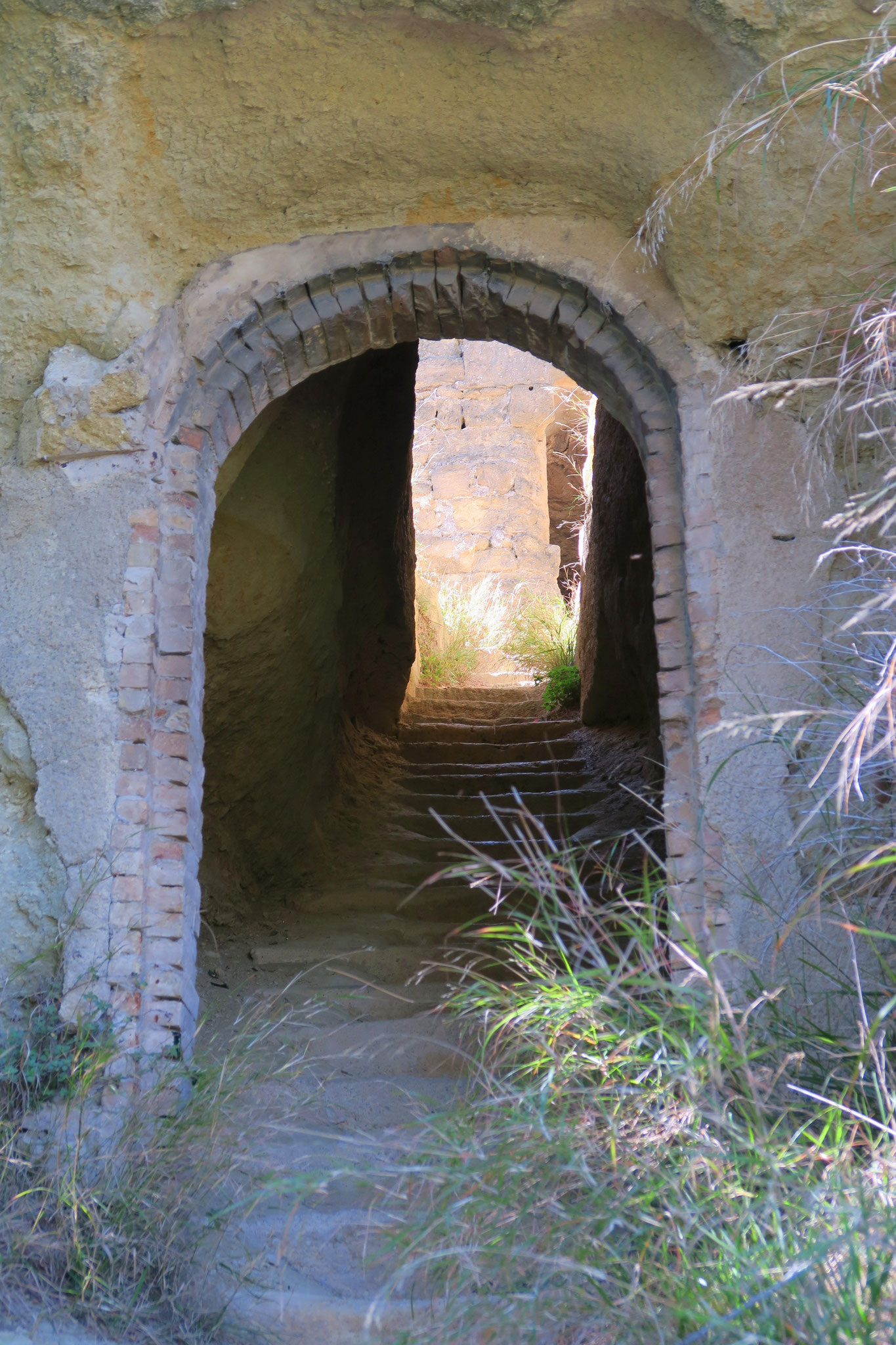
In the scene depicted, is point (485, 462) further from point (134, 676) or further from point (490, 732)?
point (134, 676)

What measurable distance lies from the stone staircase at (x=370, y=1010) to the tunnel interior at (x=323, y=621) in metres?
0.30

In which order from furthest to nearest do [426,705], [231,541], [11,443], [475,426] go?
[475,426], [426,705], [231,541], [11,443]

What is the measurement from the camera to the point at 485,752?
6.93m

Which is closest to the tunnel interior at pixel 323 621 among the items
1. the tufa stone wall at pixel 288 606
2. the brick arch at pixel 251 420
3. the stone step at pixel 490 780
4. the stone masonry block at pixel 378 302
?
the tufa stone wall at pixel 288 606

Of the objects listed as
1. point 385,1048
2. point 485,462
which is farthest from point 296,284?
point 485,462

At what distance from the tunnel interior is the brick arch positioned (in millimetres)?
797

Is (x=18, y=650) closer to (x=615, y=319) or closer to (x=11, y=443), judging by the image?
(x=11, y=443)

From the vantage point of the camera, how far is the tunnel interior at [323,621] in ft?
15.1

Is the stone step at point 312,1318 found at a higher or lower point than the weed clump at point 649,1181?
lower

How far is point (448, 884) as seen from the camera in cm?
508

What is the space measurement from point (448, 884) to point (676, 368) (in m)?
2.79

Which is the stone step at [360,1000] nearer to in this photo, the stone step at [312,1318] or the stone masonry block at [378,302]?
the stone step at [312,1318]

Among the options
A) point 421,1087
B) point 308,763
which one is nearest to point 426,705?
point 308,763

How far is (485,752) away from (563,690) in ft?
4.34
